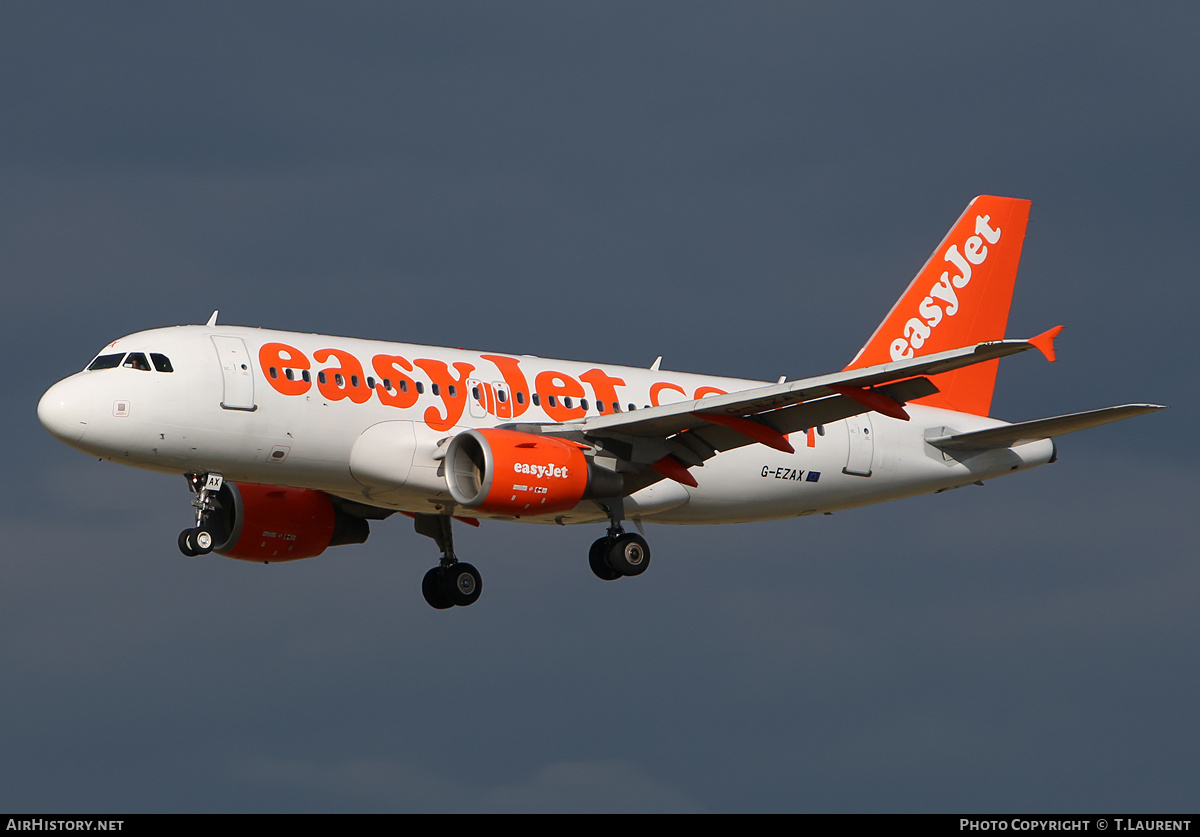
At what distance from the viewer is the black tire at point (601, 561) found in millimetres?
38125

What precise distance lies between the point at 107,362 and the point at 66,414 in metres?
1.64

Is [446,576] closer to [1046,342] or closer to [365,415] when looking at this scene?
[365,415]

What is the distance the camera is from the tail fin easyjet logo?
1802 inches

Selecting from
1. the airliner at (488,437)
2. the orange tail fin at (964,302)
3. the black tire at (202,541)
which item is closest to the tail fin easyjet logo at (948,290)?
the orange tail fin at (964,302)

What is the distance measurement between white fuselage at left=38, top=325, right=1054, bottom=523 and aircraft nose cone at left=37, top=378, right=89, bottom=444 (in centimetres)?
3

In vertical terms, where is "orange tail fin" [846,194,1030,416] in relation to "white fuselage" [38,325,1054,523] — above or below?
above

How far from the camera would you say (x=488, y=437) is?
35531 millimetres

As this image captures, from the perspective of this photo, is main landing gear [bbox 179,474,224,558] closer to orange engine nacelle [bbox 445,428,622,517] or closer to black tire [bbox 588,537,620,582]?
orange engine nacelle [bbox 445,428,622,517]

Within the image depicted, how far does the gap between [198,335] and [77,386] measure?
263 centimetres

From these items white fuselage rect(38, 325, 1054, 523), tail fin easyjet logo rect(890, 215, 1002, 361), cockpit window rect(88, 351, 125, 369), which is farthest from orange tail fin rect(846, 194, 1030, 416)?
cockpit window rect(88, 351, 125, 369)

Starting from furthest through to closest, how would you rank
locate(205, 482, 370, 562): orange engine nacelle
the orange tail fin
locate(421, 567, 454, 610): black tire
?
the orange tail fin < locate(421, 567, 454, 610): black tire < locate(205, 482, 370, 562): orange engine nacelle

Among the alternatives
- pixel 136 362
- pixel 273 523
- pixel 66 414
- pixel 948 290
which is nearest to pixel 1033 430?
pixel 948 290

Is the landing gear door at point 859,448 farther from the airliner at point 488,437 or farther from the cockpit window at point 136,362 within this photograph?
the cockpit window at point 136,362

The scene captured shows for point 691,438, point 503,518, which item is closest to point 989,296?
point 691,438
